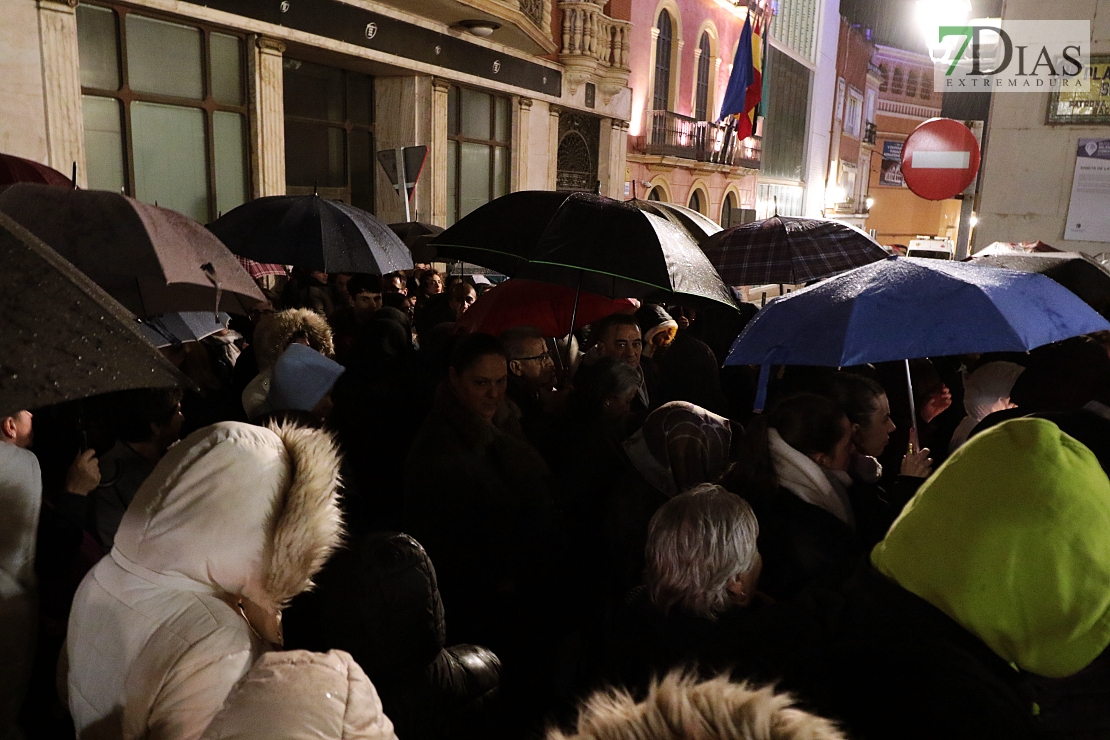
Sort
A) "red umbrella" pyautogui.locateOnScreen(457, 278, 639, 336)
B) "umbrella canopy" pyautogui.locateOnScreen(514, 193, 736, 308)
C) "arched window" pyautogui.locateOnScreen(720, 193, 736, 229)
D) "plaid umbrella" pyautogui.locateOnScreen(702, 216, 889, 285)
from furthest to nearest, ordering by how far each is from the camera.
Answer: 1. "arched window" pyautogui.locateOnScreen(720, 193, 736, 229)
2. "plaid umbrella" pyautogui.locateOnScreen(702, 216, 889, 285)
3. "red umbrella" pyautogui.locateOnScreen(457, 278, 639, 336)
4. "umbrella canopy" pyautogui.locateOnScreen(514, 193, 736, 308)

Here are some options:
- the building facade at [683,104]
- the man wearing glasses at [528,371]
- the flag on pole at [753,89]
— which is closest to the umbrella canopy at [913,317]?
the man wearing glasses at [528,371]

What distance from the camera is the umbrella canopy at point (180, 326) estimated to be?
139 inches

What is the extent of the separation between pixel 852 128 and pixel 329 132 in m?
36.5

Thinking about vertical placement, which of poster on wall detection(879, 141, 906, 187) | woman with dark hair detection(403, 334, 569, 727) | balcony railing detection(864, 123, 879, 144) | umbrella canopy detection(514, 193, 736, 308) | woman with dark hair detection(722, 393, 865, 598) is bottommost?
woman with dark hair detection(403, 334, 569, 727)

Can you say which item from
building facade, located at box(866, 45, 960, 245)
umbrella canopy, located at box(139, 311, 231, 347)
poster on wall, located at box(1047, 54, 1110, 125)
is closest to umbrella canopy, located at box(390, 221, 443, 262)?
umbrella canopy, located at box(139, 311, 231, 347)

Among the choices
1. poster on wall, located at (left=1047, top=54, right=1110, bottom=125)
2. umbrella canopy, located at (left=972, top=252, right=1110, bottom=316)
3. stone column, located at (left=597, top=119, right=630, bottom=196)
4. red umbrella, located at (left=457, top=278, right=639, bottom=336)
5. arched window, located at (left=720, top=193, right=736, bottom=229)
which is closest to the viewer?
red umbrella, located at (left=457, top=278, right=639, bottom=336)

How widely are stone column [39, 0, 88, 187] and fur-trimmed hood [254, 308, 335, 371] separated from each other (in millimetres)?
5161

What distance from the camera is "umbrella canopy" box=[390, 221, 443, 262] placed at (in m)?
7.47

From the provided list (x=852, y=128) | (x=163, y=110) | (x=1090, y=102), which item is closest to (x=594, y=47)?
(x=1090, y=102)

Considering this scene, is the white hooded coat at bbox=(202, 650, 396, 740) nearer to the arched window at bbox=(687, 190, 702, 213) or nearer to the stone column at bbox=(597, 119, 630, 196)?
the stone column at bbox=(597, 119, 630, 196)

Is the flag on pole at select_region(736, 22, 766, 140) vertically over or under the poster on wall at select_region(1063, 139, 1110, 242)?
over

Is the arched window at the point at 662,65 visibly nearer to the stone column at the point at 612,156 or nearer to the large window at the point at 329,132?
the stone column at the point at 612,156

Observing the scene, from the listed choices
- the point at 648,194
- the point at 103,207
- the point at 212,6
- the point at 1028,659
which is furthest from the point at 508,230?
the point at 648,194

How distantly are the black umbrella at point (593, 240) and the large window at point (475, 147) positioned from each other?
10315mm
